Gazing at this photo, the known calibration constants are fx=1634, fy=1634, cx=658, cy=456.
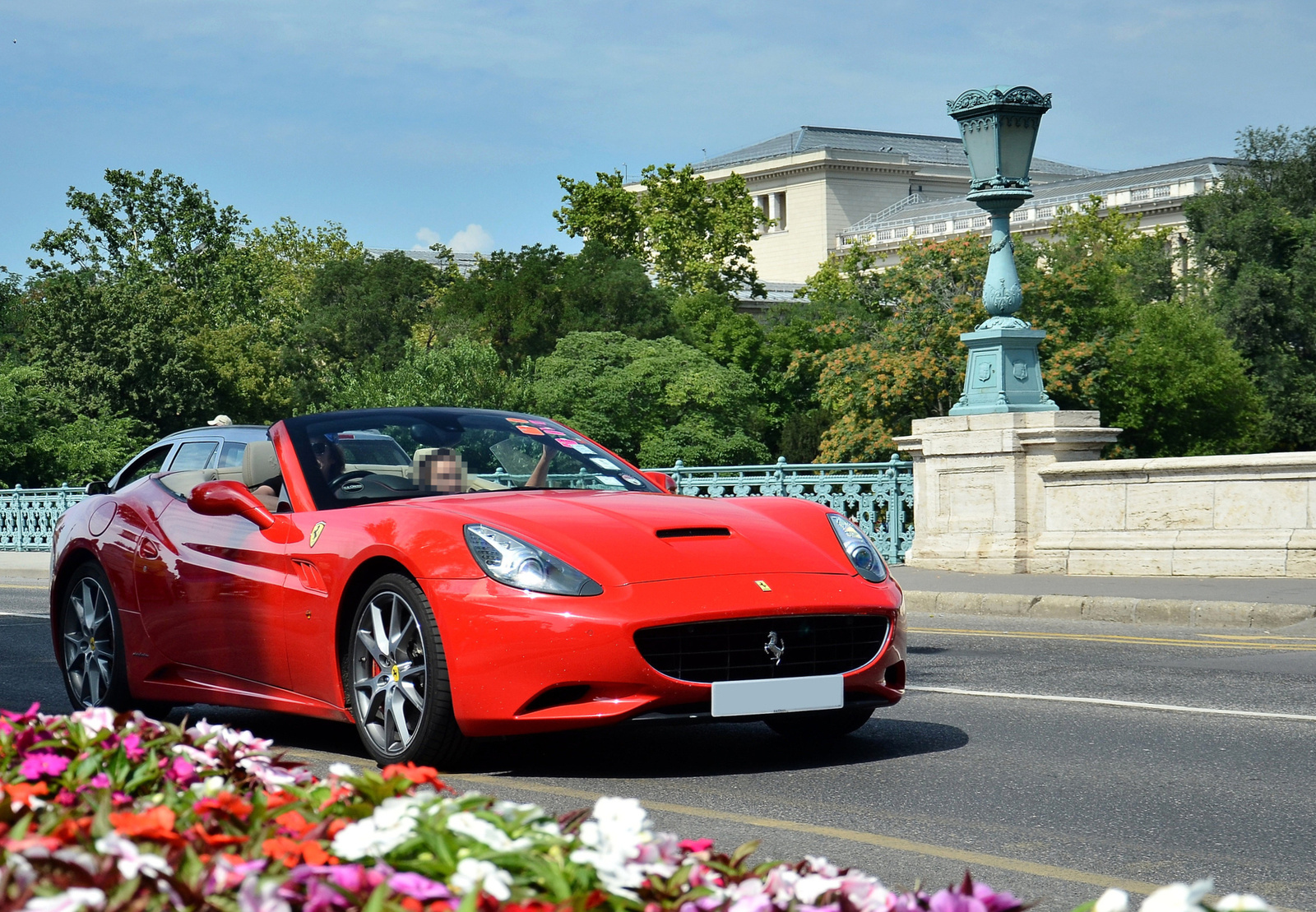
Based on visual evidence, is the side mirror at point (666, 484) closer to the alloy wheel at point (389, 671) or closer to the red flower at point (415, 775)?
the alloy wheel at point (389, 671)

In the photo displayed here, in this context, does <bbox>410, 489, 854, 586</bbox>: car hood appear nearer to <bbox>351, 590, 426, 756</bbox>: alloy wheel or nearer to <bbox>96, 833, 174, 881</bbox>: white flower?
<bbox>351, 590, 426, 756</bbox>: alloy wheel

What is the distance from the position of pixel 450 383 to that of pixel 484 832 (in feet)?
169

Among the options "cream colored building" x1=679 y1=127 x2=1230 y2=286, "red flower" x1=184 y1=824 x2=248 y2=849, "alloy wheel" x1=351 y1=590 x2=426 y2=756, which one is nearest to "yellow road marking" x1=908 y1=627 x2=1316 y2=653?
"alloy wheel" x1=351 y1=590 x2=426 y2=756

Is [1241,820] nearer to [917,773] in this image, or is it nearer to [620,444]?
[917,773]

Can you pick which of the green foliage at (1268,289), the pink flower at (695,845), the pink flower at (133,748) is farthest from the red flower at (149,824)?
the green foliage at (1268,289)

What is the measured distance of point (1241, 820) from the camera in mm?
4973

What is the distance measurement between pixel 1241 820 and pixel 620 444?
53.6m

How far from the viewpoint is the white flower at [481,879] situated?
2107 millimetres

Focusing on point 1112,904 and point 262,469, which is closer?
point 1112,904

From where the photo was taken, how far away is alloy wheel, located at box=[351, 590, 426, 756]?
5730 millimetres

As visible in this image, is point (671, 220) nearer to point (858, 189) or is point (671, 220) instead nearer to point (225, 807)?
point (858, 189)

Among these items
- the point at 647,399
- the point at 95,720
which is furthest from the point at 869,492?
the point at 647,399

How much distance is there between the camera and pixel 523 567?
5582mm

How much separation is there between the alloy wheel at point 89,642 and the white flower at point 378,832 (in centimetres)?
530
